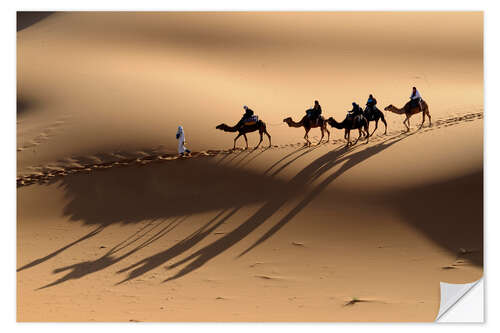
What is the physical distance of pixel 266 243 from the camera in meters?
15.5

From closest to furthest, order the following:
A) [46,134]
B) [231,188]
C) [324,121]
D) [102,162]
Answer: [231,188]
[102,162]
[324,121]
[46,134]

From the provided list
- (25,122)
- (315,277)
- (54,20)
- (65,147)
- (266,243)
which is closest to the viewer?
(315,277)

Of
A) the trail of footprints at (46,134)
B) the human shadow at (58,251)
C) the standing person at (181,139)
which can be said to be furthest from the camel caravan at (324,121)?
the trail of footprints at (46,134)

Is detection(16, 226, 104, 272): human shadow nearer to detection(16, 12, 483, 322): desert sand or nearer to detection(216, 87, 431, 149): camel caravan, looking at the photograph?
detection(16, 12, 483, 322): desert sand

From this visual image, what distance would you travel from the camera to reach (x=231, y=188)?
17.4m

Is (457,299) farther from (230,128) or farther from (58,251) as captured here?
(58,251)

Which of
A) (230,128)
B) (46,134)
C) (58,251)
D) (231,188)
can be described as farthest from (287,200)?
(46,134)

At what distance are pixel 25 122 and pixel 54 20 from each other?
8494mm

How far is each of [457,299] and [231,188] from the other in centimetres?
595

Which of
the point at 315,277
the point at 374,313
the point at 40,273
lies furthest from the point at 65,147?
the point at 374,313

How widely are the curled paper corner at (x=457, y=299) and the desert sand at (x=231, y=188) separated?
0.17 m

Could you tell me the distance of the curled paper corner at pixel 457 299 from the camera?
42.9 ft

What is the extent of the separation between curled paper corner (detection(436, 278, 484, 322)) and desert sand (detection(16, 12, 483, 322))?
0.17 m

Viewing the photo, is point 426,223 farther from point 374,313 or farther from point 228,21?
point 228,21
